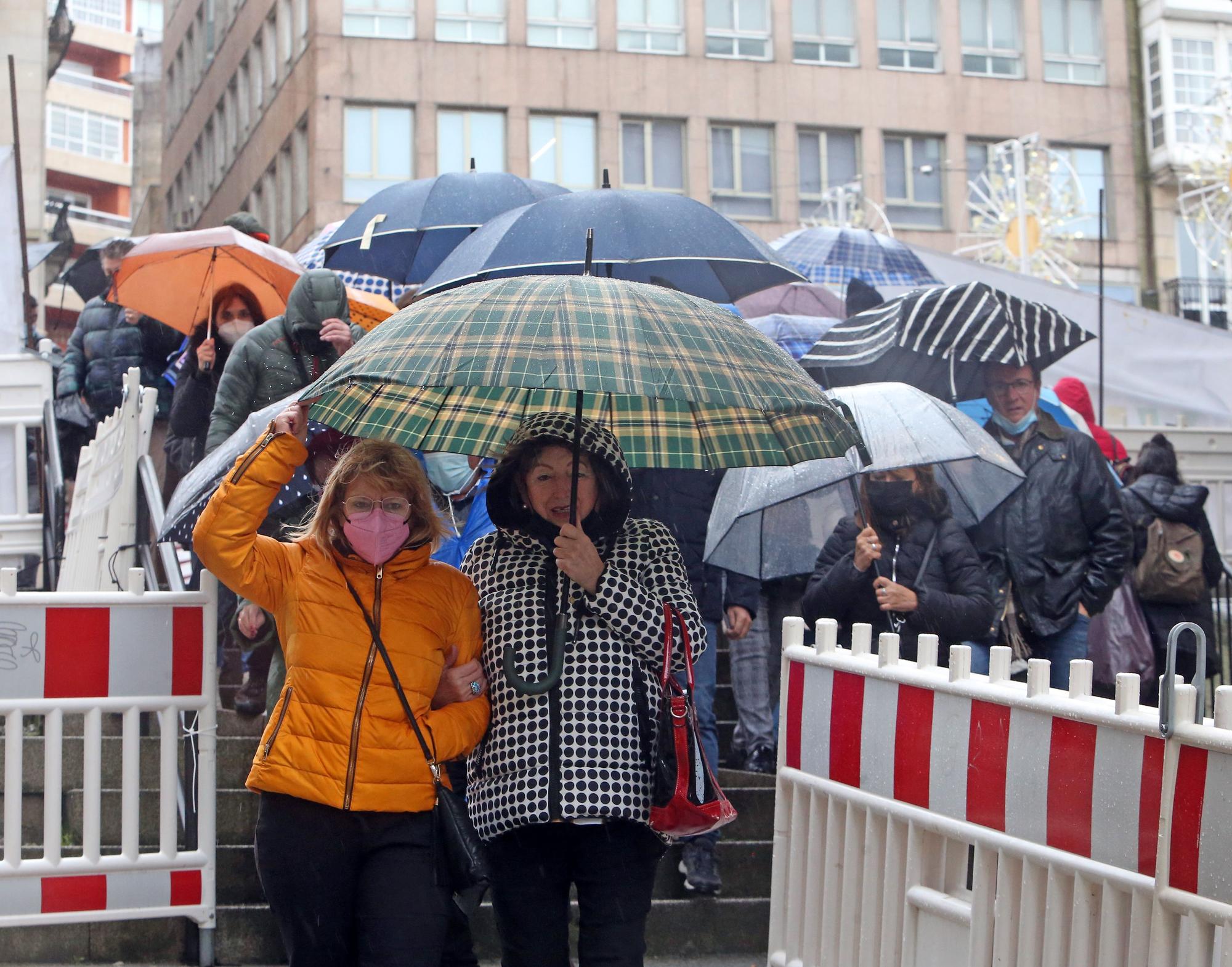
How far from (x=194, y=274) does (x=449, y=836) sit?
6.65 meters

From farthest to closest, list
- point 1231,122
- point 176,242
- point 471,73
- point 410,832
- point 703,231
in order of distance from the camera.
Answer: point 471,73
point 1231,122
point 176,242
point 703,231
point 410,832

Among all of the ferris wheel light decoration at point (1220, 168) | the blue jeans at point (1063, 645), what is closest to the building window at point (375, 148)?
the ferris wheel light decoration at point (1220, 168)

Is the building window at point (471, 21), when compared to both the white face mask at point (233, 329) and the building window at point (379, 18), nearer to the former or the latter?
the building window at point (379, 18)

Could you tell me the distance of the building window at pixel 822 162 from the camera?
4325 cm

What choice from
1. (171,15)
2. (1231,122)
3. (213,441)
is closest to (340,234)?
(213,441)

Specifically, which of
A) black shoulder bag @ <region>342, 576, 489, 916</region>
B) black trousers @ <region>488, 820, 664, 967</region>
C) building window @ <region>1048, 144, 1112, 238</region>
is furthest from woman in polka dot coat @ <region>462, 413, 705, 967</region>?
building window @ <region>1048, 144, 1112, 238</region>

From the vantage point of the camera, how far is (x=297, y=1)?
138 feet

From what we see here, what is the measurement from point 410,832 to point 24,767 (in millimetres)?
3265

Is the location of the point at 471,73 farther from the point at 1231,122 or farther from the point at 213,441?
the point at 213,441

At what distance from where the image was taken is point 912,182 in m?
44.1

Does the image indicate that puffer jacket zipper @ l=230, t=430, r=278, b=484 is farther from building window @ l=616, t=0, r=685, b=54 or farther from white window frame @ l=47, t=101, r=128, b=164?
white window frame @ l=47, t=101, r=128, b=164

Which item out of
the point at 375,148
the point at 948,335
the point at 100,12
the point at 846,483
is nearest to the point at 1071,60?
the point at 375,148

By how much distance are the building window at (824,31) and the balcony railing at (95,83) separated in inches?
1655

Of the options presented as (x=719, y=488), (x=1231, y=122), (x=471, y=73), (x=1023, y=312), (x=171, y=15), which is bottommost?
(x=719, y=488)
